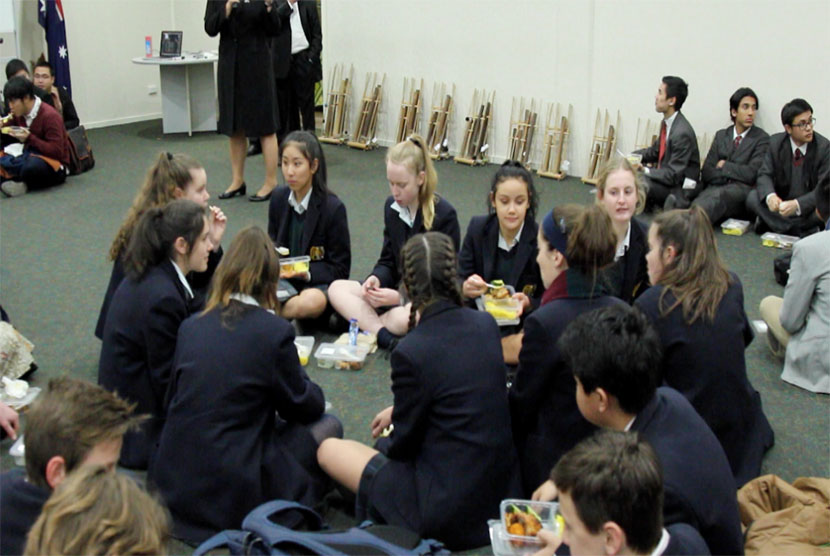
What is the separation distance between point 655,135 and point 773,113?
940 mm

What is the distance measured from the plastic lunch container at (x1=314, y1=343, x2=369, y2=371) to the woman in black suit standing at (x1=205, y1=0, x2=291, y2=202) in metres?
3.08

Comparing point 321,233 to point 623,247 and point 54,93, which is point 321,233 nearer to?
point 623,247

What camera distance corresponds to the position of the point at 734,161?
6859 millimetres

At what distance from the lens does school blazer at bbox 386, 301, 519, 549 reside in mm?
2799

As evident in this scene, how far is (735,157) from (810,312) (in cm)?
295

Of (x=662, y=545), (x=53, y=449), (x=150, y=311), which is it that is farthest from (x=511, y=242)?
(x=53, y=449)

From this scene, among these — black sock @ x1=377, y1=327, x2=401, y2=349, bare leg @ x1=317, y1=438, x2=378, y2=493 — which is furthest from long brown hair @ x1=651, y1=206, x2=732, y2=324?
black sock @ x1=377, y1=327, x2=401, y2=349

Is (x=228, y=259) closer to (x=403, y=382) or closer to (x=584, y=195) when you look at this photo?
(x=403, y=382)

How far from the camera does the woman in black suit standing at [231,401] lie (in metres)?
2.89

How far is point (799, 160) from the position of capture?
6391mm

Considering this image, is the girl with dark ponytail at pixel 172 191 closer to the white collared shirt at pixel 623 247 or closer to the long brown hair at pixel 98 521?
the white collared shirt at pixel 623 247

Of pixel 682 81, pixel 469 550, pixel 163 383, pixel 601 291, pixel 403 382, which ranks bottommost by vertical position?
pixel 469 550

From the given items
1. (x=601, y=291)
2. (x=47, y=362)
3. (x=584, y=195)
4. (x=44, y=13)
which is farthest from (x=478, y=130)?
(x=601, y=291)

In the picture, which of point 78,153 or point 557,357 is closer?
point 557,357
